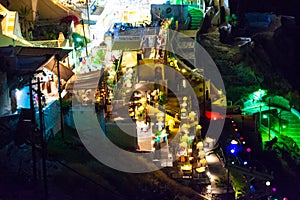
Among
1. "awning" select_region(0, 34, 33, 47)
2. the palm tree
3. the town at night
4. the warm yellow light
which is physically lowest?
the warm yellow light

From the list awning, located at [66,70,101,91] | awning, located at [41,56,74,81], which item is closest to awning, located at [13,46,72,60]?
awning, located at [41,56,74,81]

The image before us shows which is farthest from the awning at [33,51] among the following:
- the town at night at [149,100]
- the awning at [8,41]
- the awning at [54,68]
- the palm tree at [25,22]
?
the palm tree at [25,22]

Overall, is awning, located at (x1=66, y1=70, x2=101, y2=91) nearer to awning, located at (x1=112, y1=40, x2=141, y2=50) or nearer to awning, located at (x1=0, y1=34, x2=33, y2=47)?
awning, located at (x1=0, y1=34, x2=33, y2=47)

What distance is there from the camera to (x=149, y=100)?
17969 mm

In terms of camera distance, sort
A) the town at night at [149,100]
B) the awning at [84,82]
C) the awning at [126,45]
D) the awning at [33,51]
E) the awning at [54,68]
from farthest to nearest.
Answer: the awning at [126,45] → the awning at [84,82] → the awning at [33,51] → the awning at [54,68] → the town at night at [149,100]

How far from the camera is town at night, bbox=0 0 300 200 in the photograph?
1160 cm

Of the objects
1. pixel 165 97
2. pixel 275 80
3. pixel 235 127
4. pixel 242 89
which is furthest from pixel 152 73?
pixel 275 80

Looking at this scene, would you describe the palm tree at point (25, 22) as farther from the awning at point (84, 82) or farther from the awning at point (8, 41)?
the awning at point (84, 82)

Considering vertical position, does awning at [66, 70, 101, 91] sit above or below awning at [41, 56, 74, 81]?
below

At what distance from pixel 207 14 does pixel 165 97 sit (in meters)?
12.0

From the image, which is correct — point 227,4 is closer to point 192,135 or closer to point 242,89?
point 242,89

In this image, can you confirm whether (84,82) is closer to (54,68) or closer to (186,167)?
(54,68)

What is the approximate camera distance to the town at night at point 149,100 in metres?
11.6

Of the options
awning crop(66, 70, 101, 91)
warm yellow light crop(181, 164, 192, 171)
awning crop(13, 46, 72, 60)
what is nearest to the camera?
awning crop(13, 46, 72, 60)
